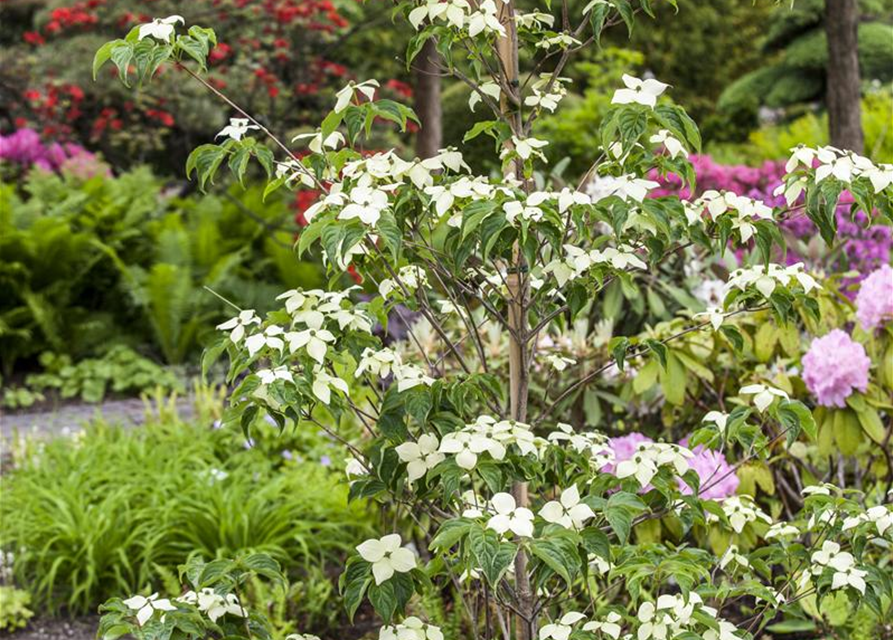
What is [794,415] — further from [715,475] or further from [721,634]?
[715,475]

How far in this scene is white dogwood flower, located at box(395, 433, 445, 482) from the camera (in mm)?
1984

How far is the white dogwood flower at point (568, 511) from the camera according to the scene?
6.08 feet

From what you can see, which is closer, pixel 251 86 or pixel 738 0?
pixel 251 86

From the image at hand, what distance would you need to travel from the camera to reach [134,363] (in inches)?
299

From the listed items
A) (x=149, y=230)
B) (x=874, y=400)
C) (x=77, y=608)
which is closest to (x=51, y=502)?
(x=77, y=608)

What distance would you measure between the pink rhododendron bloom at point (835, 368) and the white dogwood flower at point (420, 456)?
155 cm

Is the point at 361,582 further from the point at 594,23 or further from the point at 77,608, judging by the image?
the point at 77,608

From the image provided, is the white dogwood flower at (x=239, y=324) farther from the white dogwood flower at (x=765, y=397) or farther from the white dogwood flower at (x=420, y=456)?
the white dogwood flower at (x=765, y=397)

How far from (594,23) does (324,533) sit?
100 inches

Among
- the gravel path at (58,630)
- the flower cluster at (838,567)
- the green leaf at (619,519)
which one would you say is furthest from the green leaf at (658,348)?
the gravel path at (58,630)

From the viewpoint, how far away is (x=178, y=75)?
8852 mm

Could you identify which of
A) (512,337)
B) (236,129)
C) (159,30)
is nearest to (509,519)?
(512,337)

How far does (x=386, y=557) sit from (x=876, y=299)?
194 centimetres

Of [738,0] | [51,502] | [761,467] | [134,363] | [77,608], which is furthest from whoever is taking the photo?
[738,0]
